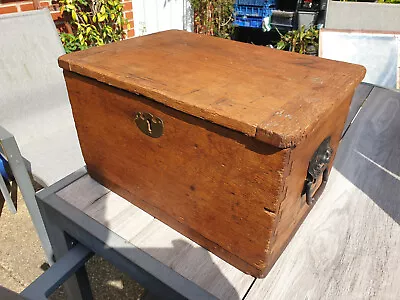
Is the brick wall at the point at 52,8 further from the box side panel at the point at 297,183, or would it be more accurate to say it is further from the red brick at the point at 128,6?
the box side panel at the point at 297,183

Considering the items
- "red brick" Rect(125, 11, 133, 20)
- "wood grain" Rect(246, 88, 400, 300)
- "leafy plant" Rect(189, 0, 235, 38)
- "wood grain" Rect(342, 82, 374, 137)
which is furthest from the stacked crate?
"wood grain" Rect(246, 88, 400, 300)

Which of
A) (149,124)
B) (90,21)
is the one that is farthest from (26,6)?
(149,124)

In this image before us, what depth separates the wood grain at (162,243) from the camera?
29.6 inches

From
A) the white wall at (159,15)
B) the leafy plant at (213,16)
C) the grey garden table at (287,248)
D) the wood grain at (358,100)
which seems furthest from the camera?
the leafy plant at (213,16)

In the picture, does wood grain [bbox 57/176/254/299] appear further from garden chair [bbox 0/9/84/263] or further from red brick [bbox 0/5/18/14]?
red brick [bbox 0/5/18/14]

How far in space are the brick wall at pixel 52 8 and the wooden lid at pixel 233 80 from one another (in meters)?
1.50

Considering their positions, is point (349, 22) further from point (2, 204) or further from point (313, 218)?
point (2, 204)

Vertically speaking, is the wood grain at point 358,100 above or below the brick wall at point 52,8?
below

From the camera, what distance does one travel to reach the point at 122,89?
0.78 m

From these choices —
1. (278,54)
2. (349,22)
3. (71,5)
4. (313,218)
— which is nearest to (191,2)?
(71,5)

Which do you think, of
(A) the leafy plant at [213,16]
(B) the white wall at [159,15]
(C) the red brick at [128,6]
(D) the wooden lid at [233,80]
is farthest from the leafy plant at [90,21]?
(D) the wooden lid at [233,80]

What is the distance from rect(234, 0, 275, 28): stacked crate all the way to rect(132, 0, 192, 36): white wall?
0.65m

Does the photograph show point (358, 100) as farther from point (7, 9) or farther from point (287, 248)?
point (7, 9)

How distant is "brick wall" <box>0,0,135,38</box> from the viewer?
6.79 ft
